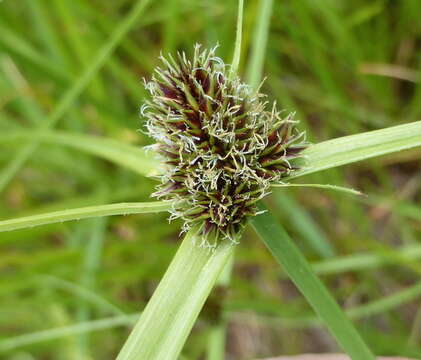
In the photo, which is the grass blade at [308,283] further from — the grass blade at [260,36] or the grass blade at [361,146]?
the grass blade at [260,36]

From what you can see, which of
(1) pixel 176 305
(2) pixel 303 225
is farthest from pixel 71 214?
(2) pixel 303 225

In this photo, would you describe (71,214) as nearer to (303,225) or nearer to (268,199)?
(303,225)

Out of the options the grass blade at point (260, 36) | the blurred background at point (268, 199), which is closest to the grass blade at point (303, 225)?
the blurred background at point (268, 199)

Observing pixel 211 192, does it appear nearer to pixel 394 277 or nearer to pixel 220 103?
pixel 220 103

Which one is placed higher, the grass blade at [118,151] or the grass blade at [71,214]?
the grass blade at [118,151]

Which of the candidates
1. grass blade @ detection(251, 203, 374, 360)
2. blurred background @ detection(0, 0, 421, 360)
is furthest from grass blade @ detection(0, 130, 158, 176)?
blurred background @ detection(0, 0, 421, 360)

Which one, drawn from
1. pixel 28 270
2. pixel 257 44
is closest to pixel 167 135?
pixel 257 44
